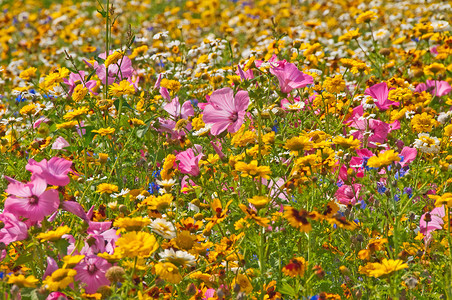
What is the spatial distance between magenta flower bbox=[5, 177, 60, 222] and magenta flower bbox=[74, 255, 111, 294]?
0.65ft

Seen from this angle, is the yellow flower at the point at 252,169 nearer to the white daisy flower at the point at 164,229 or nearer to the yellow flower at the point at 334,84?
the white daisy flower at the point at 164,229

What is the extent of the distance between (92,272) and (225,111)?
75 centimetres

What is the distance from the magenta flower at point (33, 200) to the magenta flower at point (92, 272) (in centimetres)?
20

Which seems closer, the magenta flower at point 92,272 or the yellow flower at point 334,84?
the magenta flower at point 92,272

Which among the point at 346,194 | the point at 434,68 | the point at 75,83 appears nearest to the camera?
the point at 346,194

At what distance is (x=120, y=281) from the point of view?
4.89 ft

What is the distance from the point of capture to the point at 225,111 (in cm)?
198

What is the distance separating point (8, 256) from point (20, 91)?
1699 millimetres

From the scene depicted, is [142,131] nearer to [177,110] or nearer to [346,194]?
[177,110]

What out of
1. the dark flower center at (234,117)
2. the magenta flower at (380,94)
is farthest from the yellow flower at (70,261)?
the magenta flower at (380,94)

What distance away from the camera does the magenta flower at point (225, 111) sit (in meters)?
1.94

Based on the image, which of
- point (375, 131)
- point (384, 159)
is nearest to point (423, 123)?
point (375, 131)

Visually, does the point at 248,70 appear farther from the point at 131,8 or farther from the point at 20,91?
the point at 131,8

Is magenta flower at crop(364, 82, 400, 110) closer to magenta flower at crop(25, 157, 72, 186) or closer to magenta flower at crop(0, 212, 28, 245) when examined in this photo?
magenta flower at crop(25, 157, 72, 186)
